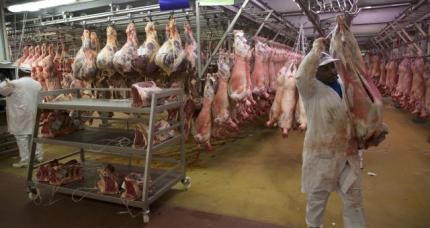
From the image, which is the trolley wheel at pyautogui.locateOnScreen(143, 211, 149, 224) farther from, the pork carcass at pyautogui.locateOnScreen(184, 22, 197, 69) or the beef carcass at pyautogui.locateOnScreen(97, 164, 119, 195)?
the pork carcass at pyautogui.locateOnScreen(184, 22, 197, 69)

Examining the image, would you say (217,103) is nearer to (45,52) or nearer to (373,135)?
(373,135)

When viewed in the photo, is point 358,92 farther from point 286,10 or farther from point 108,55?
point 286,10

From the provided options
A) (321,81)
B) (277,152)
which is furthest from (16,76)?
(321,81)

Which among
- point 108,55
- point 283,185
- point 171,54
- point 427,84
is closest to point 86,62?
point 108,55

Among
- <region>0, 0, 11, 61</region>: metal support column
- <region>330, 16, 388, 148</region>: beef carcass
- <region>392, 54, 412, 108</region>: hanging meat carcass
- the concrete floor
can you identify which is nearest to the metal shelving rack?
the concrete floor

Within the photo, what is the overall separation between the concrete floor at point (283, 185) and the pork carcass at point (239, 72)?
3.83 feet

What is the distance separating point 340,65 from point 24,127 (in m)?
4.89

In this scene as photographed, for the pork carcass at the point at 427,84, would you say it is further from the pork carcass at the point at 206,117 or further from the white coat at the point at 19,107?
the white coat at the point at 19,107

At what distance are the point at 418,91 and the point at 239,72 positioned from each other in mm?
3259

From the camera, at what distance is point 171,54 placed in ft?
12.9

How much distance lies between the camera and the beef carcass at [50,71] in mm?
5965

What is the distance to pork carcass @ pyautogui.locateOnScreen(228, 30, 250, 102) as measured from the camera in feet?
14.0

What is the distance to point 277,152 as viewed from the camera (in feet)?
18.9

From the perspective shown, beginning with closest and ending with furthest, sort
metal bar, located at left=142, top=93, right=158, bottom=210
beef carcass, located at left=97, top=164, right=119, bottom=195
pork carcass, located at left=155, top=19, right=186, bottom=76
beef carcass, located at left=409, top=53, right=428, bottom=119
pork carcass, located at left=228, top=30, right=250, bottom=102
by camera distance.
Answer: metal bar, located at left=142, top=93, right=158, bottom=210 → beef carcass, located at left=97, top=164, right=119, bottom=195 → pork carcass, located at left=155, top=19, right=186, bottom=76 → pork carcass, located at left=228, top=30, right=250, bottom=102 → beef carcass, located at left=409, top=53, right=428, bottom=119
